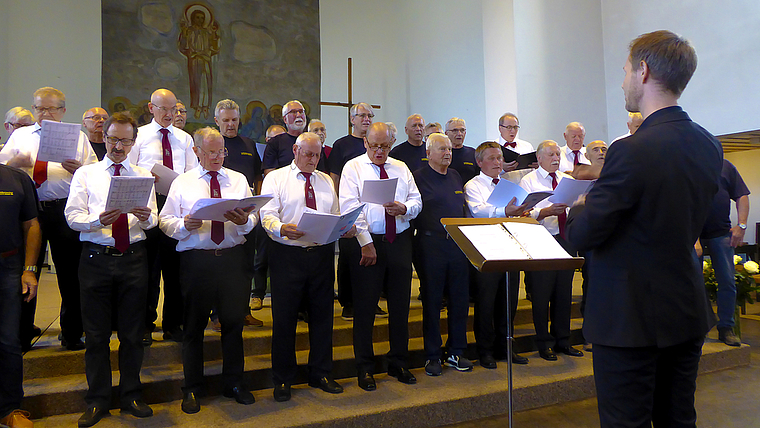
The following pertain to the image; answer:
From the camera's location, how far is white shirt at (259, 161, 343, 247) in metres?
3.20

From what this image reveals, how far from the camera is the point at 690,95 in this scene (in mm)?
7219

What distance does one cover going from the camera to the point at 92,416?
2.69m

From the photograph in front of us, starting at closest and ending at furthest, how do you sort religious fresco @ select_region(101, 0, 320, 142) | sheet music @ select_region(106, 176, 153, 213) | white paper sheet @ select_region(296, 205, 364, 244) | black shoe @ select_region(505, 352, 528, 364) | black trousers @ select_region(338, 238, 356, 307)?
sheet music @ select_region(106, 176, 153, 213) < white paper sheet @ select_region(296, 205, 364, 244) < black shoe @ select_region(505, 352, 528, 364) < black trousers @ select_region(338, 238, 356, 307) < religious fresco @ select_region(101, 0, 320, 142)

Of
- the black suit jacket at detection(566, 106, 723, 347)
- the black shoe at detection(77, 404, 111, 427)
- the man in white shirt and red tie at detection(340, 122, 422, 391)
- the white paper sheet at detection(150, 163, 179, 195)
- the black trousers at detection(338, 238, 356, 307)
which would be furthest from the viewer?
the black trousers at detection(338, 238, 356, 307)

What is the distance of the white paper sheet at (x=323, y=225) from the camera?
2777 millimetres

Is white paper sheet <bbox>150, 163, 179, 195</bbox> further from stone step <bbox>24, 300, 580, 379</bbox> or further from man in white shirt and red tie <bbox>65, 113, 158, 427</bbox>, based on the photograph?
stone step <bbox>24, 300, 580, 379</bbox>

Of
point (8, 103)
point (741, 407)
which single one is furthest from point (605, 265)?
point (8, 103)

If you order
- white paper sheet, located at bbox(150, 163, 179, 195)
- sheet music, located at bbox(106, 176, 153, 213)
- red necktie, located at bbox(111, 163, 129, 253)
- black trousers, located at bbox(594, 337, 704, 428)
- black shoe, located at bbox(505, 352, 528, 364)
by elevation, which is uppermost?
white paper sheet, located at bbox(150, 163, 179, 195)

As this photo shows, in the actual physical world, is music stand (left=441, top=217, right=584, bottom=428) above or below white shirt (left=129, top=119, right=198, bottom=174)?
below

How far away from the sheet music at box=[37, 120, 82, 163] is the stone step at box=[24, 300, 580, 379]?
1202 mm

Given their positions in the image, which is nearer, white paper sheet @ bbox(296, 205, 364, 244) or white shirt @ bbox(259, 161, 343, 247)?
white paper sheet @ bbox(296, 205, 364, 244)

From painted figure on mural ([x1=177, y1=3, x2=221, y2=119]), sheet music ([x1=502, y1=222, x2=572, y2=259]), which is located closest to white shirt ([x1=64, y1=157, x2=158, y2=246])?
sheet music ([x1=502, y1=222, x2=572, y2=259])

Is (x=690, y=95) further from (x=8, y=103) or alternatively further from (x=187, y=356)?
(x=8, y=103)

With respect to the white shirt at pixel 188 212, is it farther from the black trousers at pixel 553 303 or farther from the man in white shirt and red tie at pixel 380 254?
the black trousers at pixel 553 303
